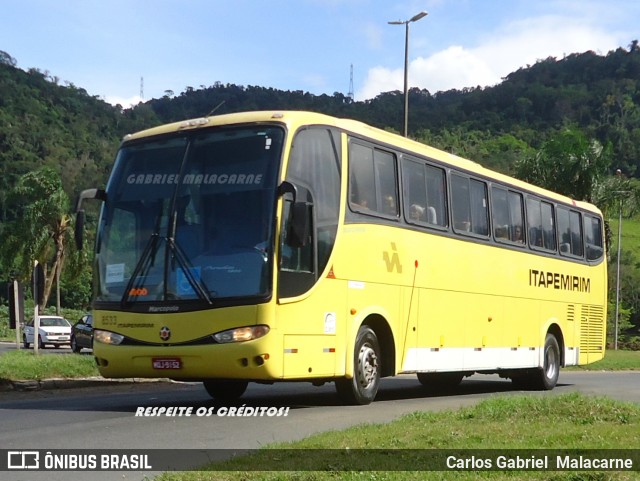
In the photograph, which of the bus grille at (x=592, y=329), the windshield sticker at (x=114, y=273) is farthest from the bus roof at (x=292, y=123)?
the bus grille at (x=592, y=329)

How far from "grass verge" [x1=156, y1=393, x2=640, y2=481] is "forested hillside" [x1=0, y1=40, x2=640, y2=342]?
244ft

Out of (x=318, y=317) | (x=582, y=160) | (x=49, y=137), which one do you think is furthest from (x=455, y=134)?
(x=318, y=317)

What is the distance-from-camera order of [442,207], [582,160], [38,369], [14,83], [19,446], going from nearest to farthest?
[19,446] < [442,207] < [38,369] < [582,160] < [14,83]

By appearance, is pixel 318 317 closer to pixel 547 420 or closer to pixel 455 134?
pixel 547 420

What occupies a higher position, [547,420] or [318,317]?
[318,317]

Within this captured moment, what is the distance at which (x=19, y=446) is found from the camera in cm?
1007

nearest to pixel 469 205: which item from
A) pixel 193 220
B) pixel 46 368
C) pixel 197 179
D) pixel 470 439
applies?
pixel 197 179

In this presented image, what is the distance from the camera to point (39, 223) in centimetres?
5753

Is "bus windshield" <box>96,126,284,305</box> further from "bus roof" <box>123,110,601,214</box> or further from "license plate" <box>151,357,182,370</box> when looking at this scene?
"license plate" <box>151,357,182,370</box>

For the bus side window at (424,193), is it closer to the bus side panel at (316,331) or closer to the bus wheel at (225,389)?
the bus side panel at (316,331)

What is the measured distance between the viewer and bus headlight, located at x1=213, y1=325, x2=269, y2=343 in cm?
1277

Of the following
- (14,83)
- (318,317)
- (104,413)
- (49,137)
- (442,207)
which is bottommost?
(104,413)

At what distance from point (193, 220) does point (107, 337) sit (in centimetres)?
192

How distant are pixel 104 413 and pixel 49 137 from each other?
351 feet
